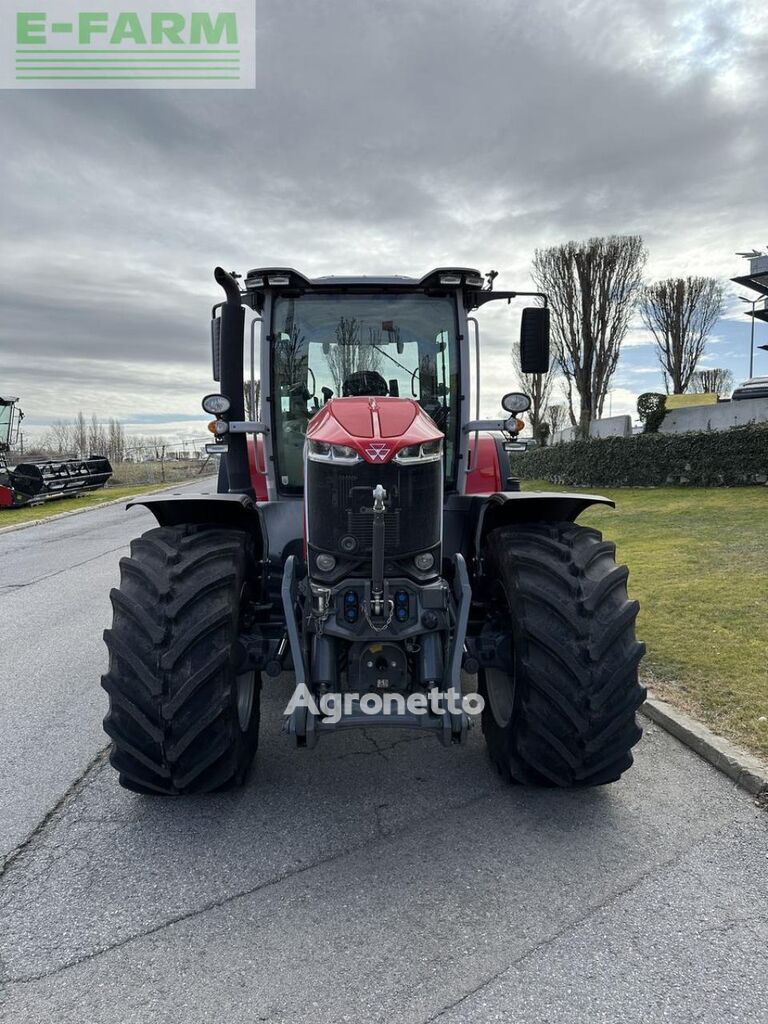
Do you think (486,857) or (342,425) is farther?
(342,425)

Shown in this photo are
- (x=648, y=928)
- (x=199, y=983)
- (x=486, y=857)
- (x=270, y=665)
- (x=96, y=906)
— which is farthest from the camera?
(x=270, y=665)

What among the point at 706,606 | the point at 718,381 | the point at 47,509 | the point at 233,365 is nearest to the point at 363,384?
the point at 233,365

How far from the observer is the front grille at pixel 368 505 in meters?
2.95

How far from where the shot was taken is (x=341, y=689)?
3.12 m

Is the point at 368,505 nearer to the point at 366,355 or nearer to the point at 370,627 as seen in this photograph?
the point at 370,627

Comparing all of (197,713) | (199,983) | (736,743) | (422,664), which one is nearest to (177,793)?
(197,713)

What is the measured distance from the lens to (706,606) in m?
6.32

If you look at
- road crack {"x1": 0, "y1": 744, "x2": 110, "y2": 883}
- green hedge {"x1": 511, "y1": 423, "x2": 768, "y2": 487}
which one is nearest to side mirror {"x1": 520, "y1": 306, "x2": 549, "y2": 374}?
road crack {"x1": 0, "y1": 744, "x2": 110, "y2": 883}

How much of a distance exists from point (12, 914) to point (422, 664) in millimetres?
1762

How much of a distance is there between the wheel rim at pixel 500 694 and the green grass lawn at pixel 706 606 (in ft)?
4.23

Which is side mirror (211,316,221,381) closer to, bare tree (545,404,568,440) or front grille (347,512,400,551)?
front grille (347,512,400,551)

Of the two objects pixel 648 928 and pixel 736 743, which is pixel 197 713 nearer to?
pixel 648 928

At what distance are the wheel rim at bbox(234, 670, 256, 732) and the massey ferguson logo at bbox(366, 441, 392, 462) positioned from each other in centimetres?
122

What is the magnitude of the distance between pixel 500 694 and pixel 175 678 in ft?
5.36
